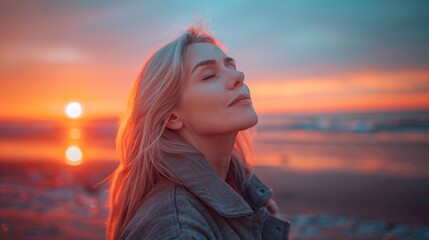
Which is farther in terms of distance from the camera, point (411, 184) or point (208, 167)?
point (411, 184)

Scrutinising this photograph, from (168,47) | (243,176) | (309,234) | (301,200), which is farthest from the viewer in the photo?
(301,200)

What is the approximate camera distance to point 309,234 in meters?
5.82

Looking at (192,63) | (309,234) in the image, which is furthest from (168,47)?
(309,234)

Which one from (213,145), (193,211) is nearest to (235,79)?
(213,145)

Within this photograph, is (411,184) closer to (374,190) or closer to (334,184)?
(374,190)

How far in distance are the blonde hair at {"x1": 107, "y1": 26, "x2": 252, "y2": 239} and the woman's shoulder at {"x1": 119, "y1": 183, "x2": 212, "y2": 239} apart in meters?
0.14

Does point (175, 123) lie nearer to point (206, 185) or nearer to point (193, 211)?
point (206, 185)

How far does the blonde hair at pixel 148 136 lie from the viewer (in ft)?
7.14

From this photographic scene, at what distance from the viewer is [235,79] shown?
7.48ft

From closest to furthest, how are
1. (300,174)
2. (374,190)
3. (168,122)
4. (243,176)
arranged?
(168,122), (243,176), (374,190), (300,174)

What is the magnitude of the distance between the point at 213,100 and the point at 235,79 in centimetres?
21

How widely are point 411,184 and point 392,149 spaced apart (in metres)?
6.86

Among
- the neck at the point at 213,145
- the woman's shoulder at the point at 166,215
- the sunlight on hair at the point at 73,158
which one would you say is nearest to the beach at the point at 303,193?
the sunlight on hair at the point at 73,158

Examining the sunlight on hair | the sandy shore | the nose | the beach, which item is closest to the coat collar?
the nose
